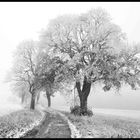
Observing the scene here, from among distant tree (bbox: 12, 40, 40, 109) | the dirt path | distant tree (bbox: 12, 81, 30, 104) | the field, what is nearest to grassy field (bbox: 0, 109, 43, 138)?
the field

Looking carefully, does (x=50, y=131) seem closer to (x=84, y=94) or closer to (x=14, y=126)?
(x=14, y=126)

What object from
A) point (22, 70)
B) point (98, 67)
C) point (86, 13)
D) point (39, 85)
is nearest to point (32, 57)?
point (22, 70)

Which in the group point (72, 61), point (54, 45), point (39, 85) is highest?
point (54, 45)

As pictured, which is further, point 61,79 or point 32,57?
point 32,57

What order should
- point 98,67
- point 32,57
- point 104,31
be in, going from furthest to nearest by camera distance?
1. point 32,57
2. point 104,31
3. point 98,67

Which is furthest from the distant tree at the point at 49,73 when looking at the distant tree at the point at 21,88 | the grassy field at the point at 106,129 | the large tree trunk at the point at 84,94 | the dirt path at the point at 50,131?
the distant tree at the point at 21,88

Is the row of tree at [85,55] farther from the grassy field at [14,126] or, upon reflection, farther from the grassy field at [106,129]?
the grassy field at [14,126]

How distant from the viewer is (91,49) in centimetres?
3344

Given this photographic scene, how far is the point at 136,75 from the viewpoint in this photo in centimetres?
3086

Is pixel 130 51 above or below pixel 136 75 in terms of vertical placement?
above

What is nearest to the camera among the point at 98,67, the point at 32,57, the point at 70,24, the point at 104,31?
the point at 98,67

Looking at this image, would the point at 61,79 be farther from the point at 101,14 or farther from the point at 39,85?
the point at 101,14

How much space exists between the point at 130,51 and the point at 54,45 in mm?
11113

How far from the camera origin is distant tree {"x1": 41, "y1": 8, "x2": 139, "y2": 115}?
30422mm
